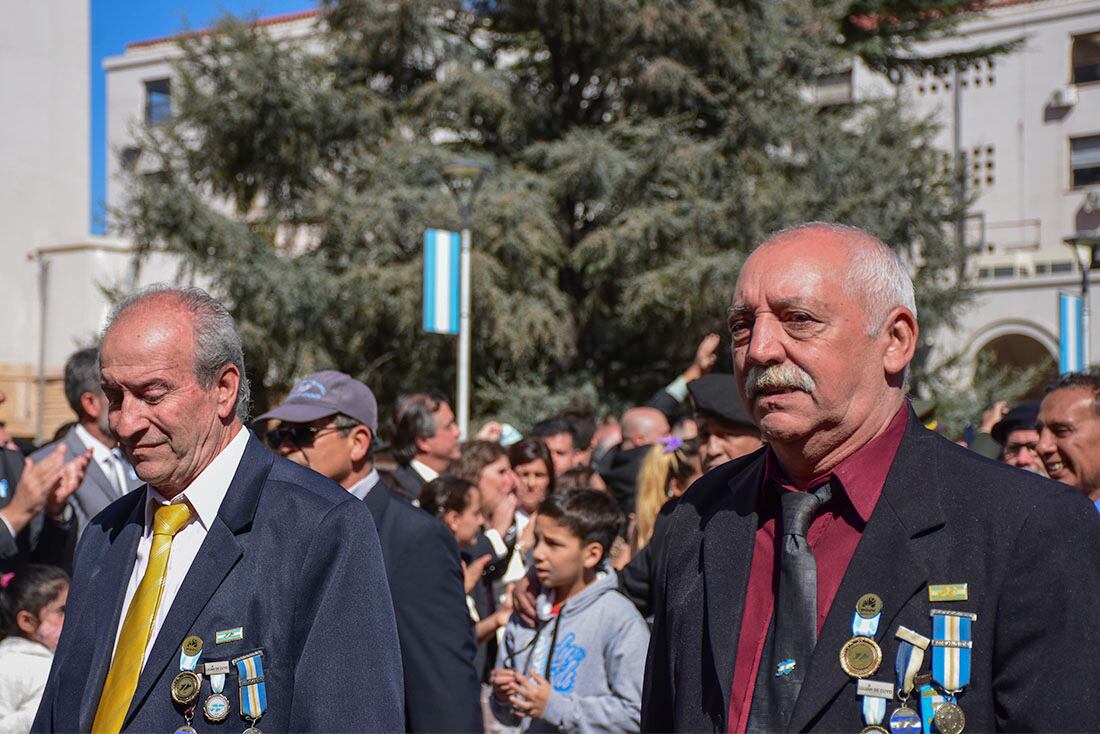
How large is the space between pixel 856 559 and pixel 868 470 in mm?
206

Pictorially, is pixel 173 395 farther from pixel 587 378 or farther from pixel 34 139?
pixel 34 139

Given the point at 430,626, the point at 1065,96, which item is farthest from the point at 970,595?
the point at 1065,96

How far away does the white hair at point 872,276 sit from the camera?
2.49 metres

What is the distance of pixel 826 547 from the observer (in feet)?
8.16

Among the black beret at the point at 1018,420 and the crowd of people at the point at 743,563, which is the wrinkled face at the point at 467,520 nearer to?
the black beret at the point at 1018,420

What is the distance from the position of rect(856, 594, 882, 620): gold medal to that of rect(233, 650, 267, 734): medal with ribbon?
130cm

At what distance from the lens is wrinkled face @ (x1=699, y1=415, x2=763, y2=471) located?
198 inches

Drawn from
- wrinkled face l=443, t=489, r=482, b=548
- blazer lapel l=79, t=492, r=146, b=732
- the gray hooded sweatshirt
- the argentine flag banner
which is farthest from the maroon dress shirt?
the argentine flag banner

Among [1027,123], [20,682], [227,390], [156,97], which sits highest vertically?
[156,97]

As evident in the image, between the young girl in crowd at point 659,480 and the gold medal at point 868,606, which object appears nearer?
the gold medal at point 868,606

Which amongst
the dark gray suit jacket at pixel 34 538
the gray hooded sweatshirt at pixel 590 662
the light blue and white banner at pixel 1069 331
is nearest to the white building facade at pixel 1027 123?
the light blue and white banner at pixel 1069 331

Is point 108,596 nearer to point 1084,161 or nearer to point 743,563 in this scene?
point 743,563

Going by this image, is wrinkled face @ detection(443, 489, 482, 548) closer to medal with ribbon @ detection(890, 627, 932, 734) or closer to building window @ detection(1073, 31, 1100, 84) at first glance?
medal with ribbon @ detection(890, 627, 932, 734)

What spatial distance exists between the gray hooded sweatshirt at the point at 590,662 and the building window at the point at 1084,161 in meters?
36.2
